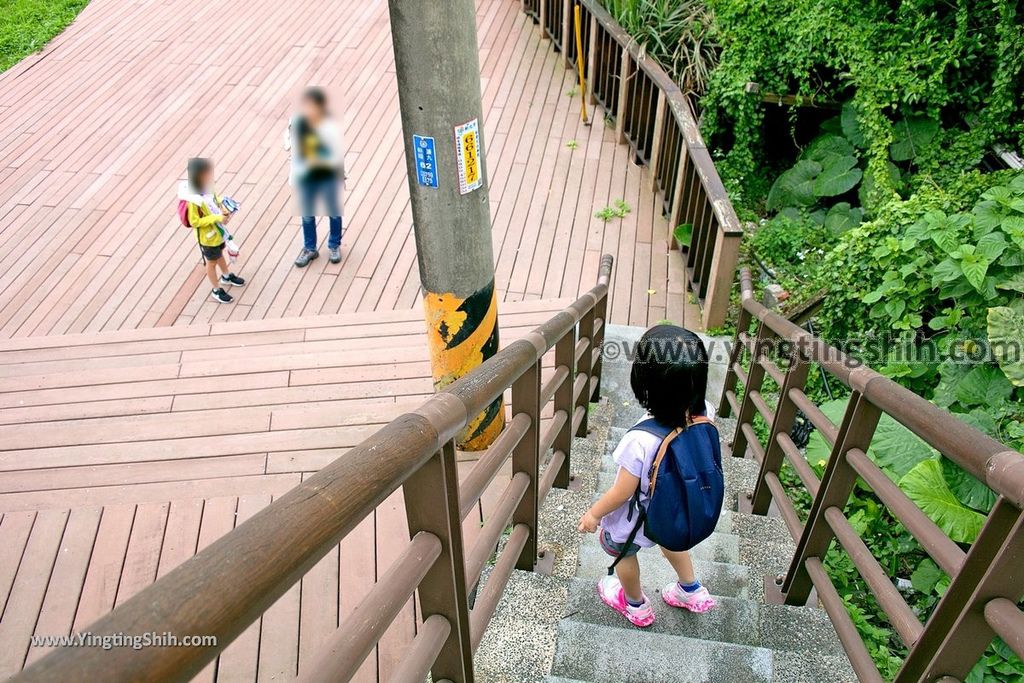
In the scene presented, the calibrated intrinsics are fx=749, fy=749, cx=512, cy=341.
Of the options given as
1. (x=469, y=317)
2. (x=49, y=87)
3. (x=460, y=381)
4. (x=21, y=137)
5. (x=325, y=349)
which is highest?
(x=49, y=87)

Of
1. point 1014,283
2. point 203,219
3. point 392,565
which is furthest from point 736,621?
point 203,219

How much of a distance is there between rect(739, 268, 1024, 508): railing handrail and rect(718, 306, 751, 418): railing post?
1.48 meters

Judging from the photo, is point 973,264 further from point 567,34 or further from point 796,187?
point 567,34

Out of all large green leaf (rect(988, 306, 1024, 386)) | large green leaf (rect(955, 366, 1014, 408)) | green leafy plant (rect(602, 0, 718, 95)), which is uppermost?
green leafy plant (rect(602, 0, 718, 95))

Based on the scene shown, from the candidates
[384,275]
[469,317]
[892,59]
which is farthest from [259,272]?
[892,59]

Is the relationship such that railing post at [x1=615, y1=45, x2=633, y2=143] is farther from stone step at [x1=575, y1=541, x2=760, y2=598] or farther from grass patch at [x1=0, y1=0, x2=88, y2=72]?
grass patch at [x1=0, y1=0, x2=88, y2=72]

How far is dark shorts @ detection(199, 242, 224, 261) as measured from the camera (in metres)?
4.44

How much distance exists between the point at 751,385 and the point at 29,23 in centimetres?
950

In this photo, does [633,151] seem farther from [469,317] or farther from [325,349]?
[469,317]

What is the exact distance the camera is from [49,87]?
23.6 feet

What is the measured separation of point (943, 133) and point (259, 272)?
5.00m

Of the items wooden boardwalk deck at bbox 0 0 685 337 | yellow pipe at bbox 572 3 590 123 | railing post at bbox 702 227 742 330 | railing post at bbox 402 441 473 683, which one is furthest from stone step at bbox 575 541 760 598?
yellow pipe at bbox 572 3 590 123

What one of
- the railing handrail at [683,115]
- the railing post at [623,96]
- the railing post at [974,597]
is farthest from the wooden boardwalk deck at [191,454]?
the railing post at [623,96]

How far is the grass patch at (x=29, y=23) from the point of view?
8125mm
